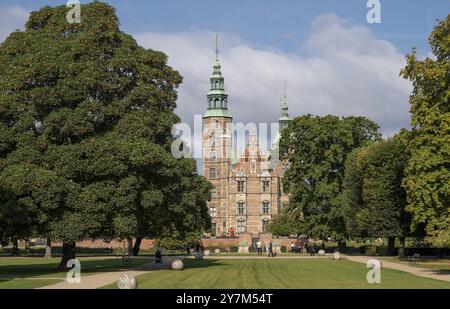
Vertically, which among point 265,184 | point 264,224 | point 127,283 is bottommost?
point 127,283

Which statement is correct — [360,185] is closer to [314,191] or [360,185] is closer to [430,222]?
[314,191]

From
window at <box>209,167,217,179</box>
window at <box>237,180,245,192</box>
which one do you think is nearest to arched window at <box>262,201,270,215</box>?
window at <box>237,180,245,192</box>

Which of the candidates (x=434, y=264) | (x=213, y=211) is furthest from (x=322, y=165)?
(x=213, y=211)

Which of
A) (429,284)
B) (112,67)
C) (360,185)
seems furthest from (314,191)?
(429,284)

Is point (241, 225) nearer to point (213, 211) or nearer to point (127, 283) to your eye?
point (213, 211)

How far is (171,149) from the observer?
45188 mm

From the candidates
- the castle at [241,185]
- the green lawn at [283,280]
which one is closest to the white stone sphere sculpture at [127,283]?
the green lawn at [283,280]

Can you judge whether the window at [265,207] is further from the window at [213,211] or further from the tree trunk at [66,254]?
the tree trunk at [66,254]

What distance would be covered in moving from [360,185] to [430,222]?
2713 cm

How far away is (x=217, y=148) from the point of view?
12475 cm

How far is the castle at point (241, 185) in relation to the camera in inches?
4621

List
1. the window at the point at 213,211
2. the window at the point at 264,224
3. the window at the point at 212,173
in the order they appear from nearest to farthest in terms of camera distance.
A: the window at the point at 264,224, the window at the point at 213,211, the window at the point at 212,173

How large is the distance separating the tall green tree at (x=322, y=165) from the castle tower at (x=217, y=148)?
43.1 metres

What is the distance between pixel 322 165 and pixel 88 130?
3864 centimetres
